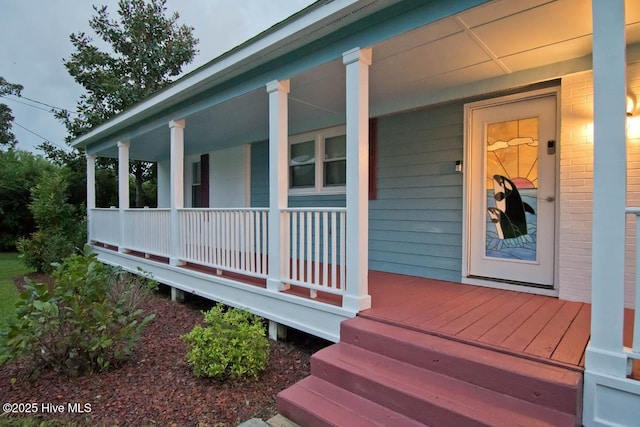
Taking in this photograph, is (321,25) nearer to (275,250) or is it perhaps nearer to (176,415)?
(275,250)

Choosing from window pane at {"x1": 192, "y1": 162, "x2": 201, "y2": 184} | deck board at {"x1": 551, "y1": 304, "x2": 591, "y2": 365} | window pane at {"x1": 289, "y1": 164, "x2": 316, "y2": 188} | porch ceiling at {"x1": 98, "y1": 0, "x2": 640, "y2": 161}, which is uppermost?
porch ceiling at {"x1": 98, "y1": 0, "x2": 640, "y2": 161}

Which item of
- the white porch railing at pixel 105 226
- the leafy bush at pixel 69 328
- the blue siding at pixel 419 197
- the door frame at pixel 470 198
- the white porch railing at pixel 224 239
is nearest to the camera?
the leafy bush at pixel 69 328

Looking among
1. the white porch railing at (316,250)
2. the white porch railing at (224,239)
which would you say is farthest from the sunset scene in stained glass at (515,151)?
the white porch railing at (224,239)

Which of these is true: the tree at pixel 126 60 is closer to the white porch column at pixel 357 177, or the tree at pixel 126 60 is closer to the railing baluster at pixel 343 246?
the railing baluster at pixel 343 246

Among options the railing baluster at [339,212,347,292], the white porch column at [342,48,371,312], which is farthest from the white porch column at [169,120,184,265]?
the white porch column at [342,48,371,312]

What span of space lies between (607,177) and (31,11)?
21.3 meters

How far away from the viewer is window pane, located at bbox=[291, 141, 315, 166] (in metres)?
5.65

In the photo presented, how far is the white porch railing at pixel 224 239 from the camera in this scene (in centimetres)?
396

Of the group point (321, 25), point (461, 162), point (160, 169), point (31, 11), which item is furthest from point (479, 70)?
point (31, 11)

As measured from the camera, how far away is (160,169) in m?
9.57

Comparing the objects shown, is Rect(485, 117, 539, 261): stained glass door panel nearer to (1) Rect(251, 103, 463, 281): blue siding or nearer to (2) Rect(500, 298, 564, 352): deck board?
(1) Rect(251, 103, 463, 281): blue siding

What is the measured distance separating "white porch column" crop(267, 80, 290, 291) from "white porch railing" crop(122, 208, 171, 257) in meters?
2.62

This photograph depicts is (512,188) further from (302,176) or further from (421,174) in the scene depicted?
(302,176)

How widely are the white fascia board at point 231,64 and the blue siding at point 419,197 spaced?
190 centimetres
